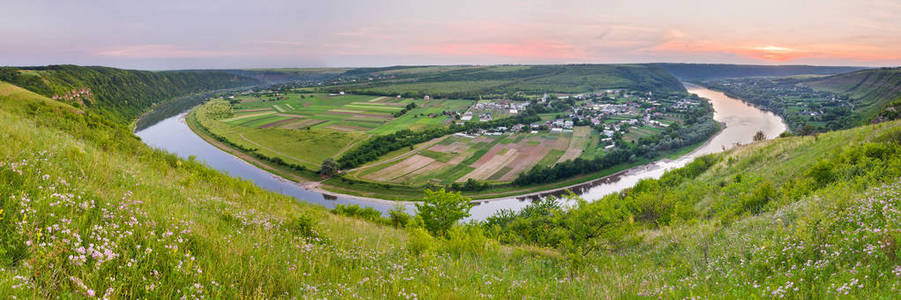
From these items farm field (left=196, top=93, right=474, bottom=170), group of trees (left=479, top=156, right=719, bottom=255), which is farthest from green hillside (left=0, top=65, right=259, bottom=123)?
group of trees (left=479, top=156, right=719, bottom=255)

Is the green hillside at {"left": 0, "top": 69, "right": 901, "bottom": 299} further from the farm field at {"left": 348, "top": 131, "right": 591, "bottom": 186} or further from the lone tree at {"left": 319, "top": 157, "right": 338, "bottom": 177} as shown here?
the lone tree at {"left": 319, "top": 157, "right": 338, "bottom": 177}

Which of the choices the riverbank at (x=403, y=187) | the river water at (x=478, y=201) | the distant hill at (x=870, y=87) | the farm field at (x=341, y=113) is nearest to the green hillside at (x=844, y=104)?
the distant hill at (x=870, y=87)

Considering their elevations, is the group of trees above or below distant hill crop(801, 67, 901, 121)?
below

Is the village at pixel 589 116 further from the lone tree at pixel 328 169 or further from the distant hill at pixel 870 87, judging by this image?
the distant hill at pixel 870 87

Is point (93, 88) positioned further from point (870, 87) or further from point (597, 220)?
point (870, 87)

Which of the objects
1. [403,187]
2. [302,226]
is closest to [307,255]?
[302,226]

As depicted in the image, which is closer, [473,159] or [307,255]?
[307,255]

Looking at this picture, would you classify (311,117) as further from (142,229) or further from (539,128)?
(142,229)
